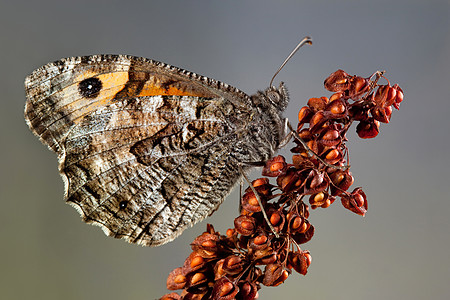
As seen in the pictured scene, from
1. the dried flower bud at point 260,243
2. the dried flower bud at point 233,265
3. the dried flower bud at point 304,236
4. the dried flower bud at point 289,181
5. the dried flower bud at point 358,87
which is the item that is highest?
the dried flower bud at point 358,87

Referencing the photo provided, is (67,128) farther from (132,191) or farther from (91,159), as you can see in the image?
(132,191)

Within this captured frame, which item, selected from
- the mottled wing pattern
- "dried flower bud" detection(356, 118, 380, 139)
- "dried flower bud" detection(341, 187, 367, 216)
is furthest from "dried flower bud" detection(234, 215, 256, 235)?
the mottled wing pattern

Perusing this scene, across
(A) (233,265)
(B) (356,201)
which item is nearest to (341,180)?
(B) (356,201)

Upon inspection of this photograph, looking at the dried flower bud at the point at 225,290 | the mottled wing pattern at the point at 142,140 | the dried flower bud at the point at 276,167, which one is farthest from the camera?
the mottled wing pattern at the point at 142,140

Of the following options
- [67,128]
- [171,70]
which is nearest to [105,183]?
[67,128]

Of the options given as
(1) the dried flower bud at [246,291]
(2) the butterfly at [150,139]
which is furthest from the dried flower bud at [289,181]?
(2) the butterfly at [150,139]

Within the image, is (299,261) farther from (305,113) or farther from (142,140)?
(142,140)

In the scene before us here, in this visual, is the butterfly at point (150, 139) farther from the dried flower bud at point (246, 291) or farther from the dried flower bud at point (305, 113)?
the dried flower bud at point (246, 291)

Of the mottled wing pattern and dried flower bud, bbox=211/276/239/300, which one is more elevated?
the mottled wing pattern

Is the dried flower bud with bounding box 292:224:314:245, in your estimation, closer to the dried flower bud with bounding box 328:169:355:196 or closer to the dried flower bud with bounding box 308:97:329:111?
the dried flower bud with bounding box 328:169:355:196
